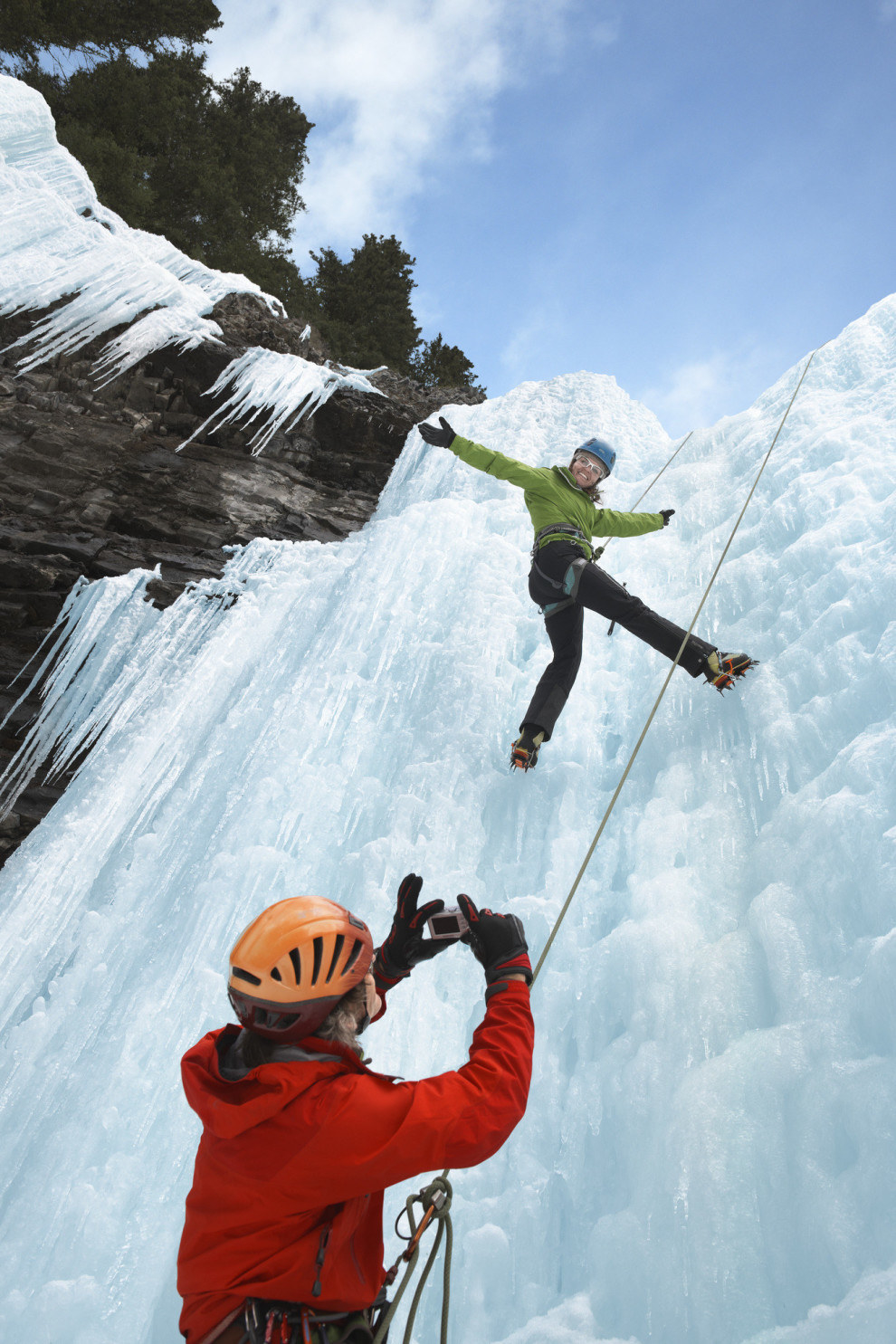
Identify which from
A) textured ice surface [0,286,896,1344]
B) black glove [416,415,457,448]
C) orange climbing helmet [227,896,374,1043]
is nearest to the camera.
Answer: orange climbing helmet [227,896,374,1043]

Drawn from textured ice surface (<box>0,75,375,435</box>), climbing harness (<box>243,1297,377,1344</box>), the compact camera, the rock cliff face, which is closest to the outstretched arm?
the rock cliff face

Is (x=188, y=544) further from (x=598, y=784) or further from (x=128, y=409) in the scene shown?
(x=598, y=784)

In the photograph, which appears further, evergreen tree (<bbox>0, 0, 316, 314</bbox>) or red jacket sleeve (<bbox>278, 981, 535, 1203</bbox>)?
evergreen tree (<bbox>0, 0, 316, 314</bbox>)

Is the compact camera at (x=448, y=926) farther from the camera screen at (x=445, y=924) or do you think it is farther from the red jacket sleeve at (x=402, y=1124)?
the red jacket sleeve at (x=402, y=1124)

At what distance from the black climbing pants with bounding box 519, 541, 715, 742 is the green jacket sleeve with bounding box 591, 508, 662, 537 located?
0.48 metres

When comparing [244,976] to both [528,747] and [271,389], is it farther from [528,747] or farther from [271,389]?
[271,389]

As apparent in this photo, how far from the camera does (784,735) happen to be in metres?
2.87

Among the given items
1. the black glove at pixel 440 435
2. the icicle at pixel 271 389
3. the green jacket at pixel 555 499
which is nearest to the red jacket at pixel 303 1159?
the green jacket at pixel 555 499

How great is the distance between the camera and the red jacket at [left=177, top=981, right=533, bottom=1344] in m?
1.14

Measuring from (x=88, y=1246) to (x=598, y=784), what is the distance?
252 centimetres

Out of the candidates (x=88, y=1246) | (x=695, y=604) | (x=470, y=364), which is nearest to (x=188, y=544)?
(x=695, y=604)

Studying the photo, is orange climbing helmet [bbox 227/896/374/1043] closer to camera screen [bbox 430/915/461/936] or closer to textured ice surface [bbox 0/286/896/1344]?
camera screen [bbox 430/915/461/936]

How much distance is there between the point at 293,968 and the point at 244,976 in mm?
90

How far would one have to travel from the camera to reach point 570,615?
3.65m
